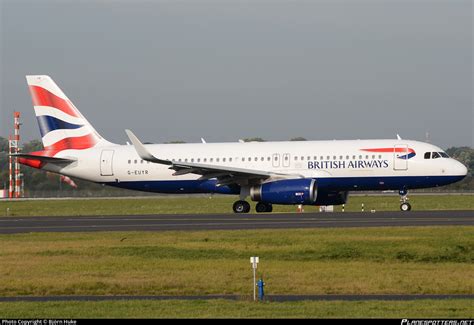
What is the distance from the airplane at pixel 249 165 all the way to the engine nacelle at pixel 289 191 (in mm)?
51

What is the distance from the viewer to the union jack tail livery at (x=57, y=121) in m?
56.8

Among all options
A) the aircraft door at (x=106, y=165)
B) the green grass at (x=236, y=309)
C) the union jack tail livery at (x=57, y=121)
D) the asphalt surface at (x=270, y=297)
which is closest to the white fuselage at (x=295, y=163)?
the aircraft door at (x=106, y=165)

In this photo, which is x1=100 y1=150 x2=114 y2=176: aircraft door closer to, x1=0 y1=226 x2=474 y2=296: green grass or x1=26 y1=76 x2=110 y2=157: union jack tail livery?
x1=26 y1=76 x2=110 y2=157: union jack tail livery

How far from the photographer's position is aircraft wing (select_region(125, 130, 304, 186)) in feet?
162

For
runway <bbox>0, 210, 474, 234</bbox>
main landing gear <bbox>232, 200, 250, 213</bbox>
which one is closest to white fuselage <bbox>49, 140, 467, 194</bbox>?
main landing gear <bbox>232, 200, 250, 213</bbox>

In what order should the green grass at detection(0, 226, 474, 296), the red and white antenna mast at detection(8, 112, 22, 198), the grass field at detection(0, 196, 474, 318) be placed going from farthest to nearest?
1. the red and white antenna mast at detection(8, 112, 22, 198)
2. the green grass at detection(0, 226, 474, 296)
3. the grass field at detection(0, 196, 474, 318)

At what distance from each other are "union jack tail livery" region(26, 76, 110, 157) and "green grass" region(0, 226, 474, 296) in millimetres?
20204

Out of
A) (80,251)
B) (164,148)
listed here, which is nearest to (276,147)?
(164,148)

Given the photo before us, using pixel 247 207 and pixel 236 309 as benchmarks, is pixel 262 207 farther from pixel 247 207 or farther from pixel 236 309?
pixel 236 309

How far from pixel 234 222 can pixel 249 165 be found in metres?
10.3

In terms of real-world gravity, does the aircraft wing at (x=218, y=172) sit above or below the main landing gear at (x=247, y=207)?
above

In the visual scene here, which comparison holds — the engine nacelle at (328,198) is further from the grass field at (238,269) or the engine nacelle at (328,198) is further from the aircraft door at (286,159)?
the grass field at (238,269)

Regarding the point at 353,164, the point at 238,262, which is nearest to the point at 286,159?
the point at 353,164

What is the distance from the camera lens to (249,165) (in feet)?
173
